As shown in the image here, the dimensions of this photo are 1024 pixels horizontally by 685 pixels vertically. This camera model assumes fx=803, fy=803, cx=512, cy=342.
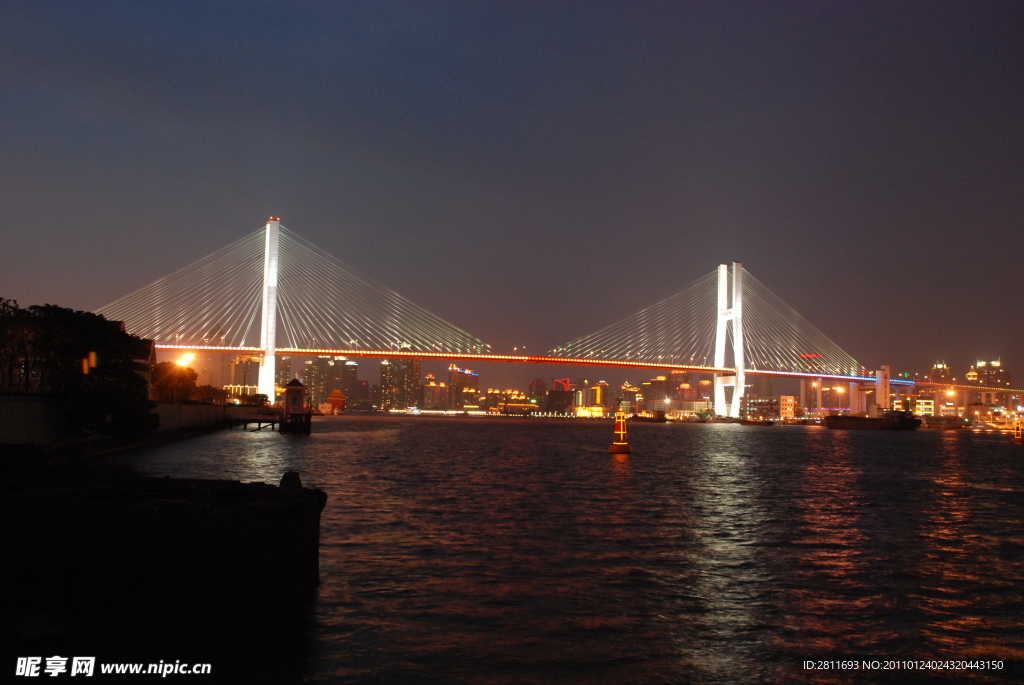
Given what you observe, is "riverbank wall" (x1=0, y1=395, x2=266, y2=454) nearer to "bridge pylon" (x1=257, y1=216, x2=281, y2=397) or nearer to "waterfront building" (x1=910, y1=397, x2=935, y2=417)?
"bridge pylon" (x1=257, y1=216, x2=281, y2=397)

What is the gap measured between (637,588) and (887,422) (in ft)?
315

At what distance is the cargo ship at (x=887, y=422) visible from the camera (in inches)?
3723

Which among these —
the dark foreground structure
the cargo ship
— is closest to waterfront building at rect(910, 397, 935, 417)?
the cargo ship

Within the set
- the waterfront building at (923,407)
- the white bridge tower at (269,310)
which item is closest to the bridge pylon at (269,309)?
the white bridge tower at (269,310)

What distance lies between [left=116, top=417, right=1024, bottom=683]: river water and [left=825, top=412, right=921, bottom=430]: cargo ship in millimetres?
82242

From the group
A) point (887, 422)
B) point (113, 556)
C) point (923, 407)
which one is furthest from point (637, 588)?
point (923, 407)

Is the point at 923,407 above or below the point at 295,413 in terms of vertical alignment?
below

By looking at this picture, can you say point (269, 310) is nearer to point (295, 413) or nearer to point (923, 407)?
point (295, 413)

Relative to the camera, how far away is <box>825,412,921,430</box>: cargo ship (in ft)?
310

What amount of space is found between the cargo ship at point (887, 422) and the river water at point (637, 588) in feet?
270

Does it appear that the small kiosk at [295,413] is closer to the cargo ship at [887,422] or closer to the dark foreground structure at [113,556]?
the dark foreground structure at [113,556]

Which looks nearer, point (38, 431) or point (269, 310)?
point (38, 431)

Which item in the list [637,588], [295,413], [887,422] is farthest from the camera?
[887,422]

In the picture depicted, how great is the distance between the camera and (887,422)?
94438 mm
